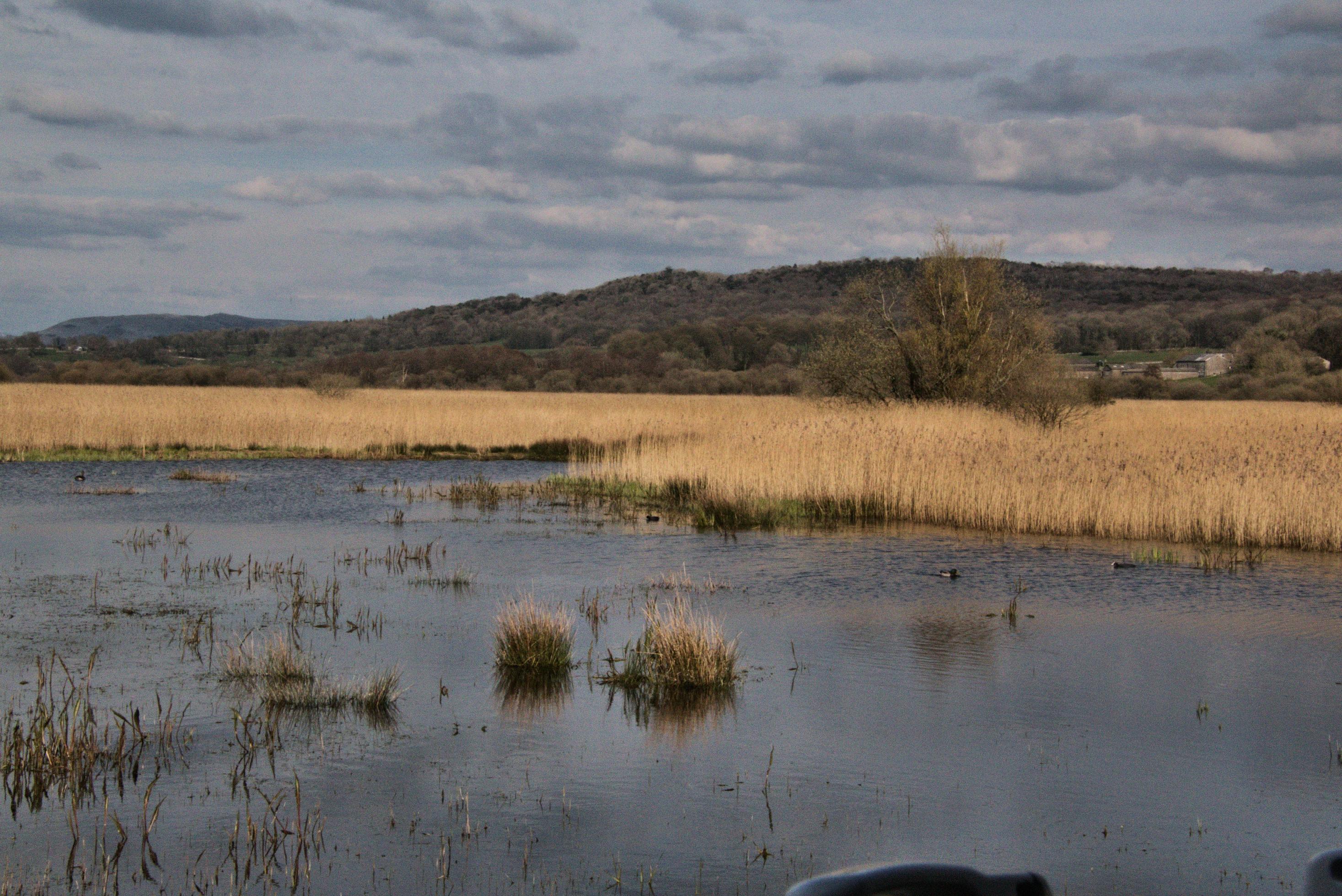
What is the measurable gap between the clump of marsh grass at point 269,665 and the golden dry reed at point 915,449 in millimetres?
11897

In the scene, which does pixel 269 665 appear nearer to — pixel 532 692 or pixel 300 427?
pixel 532 692

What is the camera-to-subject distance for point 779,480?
2131 cm

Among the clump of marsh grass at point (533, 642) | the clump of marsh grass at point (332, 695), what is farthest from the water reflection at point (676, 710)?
the clump of marsh grass at point (332, 695)

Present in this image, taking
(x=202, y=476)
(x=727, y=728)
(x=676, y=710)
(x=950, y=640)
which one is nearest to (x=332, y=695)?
(x=676, y=710)

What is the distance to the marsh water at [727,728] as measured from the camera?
600cm

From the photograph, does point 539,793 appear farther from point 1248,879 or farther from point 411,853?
point 1248,879

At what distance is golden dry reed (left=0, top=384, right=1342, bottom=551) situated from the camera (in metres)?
17.9

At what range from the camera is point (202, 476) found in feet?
84.8

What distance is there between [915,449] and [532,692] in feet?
44.1

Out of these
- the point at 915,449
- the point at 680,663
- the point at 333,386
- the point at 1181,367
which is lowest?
the point at 680,663

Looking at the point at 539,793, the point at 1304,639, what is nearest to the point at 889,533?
the point at 1304,639

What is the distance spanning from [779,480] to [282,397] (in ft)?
109

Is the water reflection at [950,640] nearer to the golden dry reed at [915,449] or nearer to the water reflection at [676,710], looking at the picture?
the water reflection at [676,710]

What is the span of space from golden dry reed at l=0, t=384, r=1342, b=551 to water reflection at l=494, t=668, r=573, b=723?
437 inches
